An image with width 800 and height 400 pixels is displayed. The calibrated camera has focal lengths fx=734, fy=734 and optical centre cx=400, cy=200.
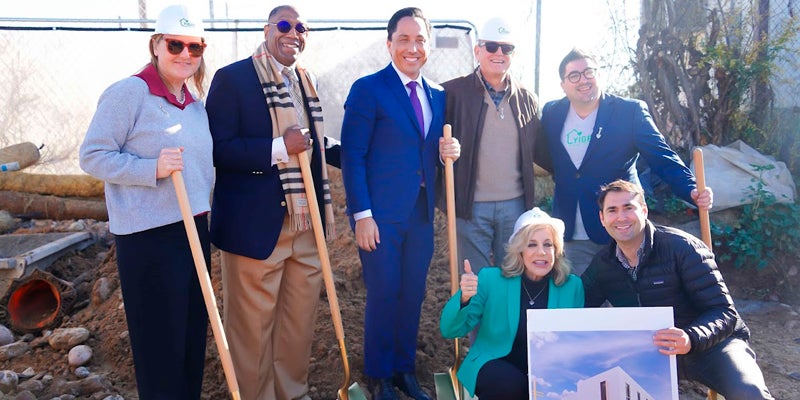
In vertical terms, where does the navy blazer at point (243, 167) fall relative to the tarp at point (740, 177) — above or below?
above

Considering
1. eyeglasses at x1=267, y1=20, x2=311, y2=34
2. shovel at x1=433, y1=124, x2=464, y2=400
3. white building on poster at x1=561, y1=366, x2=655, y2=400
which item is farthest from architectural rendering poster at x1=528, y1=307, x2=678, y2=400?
eyeglasses at x1=267, y1=20, x2=311, y2=34

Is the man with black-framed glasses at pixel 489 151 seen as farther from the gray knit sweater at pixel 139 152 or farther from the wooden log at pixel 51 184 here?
the wooden log at pixel 51 184

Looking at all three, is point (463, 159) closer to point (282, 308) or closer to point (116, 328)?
point (282, 308)

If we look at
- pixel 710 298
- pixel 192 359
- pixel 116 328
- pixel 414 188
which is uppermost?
pixel 414 188

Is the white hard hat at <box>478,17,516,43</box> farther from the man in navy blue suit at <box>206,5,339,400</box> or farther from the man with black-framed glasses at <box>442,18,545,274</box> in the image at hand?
the man in navy blue suit at <box>206,5,339,400</box>

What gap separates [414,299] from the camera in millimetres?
3902

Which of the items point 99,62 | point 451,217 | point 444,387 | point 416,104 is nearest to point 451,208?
point 451,217

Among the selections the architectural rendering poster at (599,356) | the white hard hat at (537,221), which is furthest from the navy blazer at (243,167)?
the architectural rendering poster at (599,356)

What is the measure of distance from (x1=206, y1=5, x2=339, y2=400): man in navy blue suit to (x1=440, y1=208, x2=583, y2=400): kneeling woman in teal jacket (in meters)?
0.88

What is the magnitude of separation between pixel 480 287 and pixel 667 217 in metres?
3.30

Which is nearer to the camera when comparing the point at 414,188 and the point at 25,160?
the point at 414,188

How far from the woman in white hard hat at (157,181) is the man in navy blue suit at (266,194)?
0.24 metres

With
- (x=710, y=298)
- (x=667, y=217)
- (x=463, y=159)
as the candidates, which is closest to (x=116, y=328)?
(x=463, y=159)

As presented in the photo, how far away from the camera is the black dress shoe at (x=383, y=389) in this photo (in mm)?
3807
